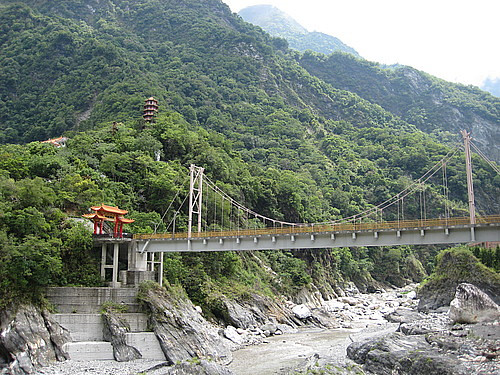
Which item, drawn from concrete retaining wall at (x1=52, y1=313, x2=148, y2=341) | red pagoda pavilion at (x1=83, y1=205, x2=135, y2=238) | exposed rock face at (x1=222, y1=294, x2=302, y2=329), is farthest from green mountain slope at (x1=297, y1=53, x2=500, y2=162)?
concrete retaining wall at (x1=52, y1=313, x2=148, y2=341)

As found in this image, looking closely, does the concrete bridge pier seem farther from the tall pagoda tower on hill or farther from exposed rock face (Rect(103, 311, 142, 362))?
the tall pagoda tower on hill

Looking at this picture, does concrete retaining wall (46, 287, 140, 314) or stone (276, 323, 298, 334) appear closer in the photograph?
concrete retaining wall (46, 287, 140, 314)

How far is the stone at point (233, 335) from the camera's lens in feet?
128

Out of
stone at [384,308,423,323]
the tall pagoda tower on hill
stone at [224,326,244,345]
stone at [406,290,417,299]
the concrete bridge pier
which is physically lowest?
stone at [406,290,417,299]

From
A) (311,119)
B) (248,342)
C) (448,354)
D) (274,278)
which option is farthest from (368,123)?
(448,354)

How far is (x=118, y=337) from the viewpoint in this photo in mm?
33625

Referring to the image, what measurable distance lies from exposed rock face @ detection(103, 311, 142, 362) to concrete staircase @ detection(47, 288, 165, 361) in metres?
0.27

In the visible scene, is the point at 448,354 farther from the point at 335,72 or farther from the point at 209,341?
the point at 335,72

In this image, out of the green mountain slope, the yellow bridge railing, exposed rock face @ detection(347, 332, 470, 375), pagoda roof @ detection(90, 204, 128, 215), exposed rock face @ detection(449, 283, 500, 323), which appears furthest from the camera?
the green mountain slope

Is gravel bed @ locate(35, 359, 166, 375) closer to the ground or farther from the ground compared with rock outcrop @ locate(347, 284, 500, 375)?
closer to the ground

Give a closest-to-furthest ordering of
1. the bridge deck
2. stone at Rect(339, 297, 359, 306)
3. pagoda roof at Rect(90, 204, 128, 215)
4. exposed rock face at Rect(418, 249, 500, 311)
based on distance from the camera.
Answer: the bridge deck → pagoda roof at Rect(90, 204, 128, 215) → exposed rock face at Rect(418, 249, 500, 311) → stone at Rect(339, 297, 359, 306)

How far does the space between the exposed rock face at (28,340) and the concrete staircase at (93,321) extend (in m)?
0.75

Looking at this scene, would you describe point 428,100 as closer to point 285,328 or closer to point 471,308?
point 285,328

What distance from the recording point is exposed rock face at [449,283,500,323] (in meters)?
33.7
